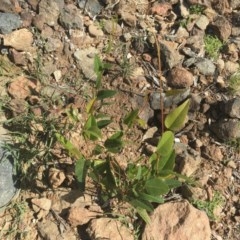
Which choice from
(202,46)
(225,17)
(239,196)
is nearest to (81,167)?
(239,196)

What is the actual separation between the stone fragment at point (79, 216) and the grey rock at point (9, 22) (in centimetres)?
92

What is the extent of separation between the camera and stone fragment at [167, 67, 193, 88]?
89.4 inches

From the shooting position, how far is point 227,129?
2143 mm

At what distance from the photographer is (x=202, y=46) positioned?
2426 mm

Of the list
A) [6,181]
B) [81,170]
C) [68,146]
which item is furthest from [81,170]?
[6,181]

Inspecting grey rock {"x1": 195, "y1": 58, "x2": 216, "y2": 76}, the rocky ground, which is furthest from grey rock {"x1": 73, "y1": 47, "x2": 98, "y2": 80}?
grey rock {"x1": 195, "y1": 58, "x2": 216, "y2": 76}

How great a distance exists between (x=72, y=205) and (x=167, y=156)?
46 cm

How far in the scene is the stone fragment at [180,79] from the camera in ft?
7.45

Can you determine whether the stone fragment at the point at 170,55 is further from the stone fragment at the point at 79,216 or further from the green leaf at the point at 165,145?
the stone fragment at the point at 79,216

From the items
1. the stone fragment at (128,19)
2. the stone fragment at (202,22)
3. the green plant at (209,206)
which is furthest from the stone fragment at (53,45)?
the green plant at (209,206)

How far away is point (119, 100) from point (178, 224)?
0.64 metres

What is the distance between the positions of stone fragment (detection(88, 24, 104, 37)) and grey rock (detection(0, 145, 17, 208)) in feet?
2.52

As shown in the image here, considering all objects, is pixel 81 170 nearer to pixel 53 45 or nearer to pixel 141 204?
pixel 141 204

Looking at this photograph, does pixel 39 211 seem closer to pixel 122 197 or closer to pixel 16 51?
pixel 122 197
